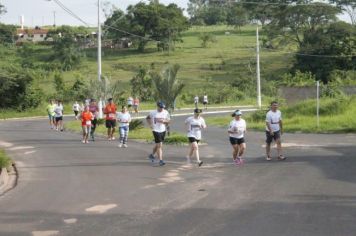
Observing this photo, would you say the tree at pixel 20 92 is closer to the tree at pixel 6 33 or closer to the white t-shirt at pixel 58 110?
the white t-shirt at pixel 58 110

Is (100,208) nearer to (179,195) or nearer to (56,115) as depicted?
(179,195)

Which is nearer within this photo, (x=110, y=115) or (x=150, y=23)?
(x=110, y=115)

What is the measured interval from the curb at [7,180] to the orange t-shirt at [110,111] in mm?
8527

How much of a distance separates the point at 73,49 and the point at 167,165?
80.1m

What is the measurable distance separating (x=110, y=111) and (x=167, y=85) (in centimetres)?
301

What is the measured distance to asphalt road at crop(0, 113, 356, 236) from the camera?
9.21 metres

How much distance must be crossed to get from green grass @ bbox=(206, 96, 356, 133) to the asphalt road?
9847mm

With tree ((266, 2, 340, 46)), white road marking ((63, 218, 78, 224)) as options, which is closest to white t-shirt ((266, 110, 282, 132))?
white road marking ((63, 218, 78, 224))

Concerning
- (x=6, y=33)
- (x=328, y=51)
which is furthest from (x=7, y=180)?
(x=6, y=33)

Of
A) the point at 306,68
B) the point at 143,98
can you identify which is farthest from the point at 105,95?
the point at 306,68

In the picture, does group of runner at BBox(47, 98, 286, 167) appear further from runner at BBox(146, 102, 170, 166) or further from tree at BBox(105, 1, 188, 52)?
tree at BBox(105, 1, 188, 52)

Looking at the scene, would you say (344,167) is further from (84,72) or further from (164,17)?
(164,17)

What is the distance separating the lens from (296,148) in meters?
21.7

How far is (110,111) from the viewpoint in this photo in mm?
24906
